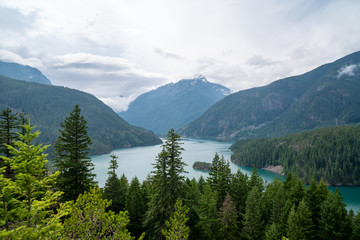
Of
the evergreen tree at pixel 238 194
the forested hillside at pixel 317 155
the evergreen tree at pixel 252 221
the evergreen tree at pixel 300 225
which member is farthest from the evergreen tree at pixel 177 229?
the forested hillside at pixel 317 155

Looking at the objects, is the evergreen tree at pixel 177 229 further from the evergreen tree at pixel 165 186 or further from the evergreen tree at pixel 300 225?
the evergreen tree at pixel 300 225

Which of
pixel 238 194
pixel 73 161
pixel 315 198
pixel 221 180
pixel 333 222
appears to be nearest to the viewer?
pixel 73 161

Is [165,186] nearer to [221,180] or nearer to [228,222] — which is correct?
[228,222]

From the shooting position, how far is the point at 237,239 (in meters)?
38.3

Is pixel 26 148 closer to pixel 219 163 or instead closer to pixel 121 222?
pixel 121 222

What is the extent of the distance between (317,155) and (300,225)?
447 ft

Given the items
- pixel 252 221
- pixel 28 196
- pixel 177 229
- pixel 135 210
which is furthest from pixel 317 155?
pixel 28 196

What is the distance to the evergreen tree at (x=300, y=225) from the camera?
30.9m

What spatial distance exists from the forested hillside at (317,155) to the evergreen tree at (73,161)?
432 feet

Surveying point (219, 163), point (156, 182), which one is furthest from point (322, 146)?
point (156, 182)

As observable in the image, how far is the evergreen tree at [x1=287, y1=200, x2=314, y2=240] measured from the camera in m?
30.9

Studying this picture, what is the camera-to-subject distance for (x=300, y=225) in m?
32.7

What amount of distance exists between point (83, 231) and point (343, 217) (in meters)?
38.8

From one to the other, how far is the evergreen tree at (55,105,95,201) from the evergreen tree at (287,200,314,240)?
27819 mm
